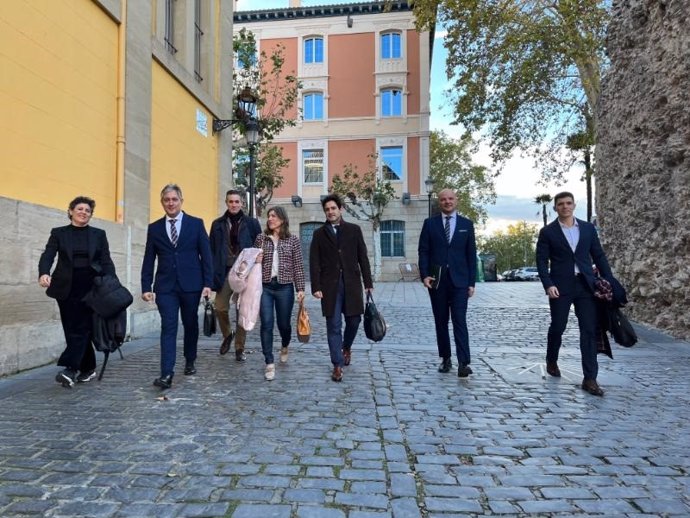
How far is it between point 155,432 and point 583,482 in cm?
275

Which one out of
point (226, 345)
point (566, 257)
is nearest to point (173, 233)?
point (226, 345)

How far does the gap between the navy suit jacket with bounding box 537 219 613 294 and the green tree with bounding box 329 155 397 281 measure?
867 inches

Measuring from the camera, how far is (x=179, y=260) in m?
5.21

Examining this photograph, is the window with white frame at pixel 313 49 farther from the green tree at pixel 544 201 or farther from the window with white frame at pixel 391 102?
the green tree at pixel 544 201

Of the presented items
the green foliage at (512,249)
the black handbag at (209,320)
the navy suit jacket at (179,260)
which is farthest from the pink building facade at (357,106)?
the green foliage at (512,249)

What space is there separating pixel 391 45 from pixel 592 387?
28.2 metres

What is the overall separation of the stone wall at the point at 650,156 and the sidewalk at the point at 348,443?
9.89 ft

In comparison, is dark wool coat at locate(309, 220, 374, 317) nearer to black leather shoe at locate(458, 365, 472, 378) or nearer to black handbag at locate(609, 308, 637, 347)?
black leather shoe at locate(458, 365, 472, 378)

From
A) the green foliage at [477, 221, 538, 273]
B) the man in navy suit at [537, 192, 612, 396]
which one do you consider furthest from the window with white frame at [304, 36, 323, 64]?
the green foliage at [477, 221, 538, 273]

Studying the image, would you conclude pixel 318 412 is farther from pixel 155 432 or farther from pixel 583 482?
pixel 583 482

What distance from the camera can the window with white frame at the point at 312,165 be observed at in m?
30.5

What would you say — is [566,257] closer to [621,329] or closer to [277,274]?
[621,329]

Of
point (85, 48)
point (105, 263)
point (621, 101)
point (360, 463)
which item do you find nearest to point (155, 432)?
point (360, 463)

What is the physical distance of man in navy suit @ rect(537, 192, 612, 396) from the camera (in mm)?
5051
